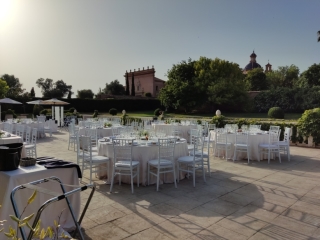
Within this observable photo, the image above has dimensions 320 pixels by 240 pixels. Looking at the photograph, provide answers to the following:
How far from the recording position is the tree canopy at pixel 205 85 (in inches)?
953

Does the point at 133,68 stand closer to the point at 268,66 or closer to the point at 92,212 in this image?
the point at 268,66

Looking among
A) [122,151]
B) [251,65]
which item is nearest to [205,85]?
[122,151]

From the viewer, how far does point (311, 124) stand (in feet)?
29.5

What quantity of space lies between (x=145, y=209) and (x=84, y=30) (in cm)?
634

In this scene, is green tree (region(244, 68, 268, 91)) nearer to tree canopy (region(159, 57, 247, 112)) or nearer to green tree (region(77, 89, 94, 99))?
tree canopy (region(159, 57, 247, 112))

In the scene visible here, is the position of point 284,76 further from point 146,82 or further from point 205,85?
point 205,85

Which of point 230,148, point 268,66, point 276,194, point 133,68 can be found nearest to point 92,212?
point 276,194

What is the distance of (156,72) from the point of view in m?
40.6

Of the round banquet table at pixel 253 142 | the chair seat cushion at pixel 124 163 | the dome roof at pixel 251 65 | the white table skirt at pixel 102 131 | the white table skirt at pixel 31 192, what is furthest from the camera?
the dome roof at pixel 251 65

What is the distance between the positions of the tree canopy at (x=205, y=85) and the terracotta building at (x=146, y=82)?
44.3 feet

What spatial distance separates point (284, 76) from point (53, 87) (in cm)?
3783

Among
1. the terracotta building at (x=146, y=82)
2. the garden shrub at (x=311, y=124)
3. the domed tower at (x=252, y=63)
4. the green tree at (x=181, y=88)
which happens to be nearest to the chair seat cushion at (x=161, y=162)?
the garden shrub at (x=311, y=124)

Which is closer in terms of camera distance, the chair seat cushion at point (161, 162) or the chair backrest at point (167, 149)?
the chair seat cushion at point (161, 162)

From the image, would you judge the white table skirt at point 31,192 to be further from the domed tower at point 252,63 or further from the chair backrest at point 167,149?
the domed tower at point 252,63
